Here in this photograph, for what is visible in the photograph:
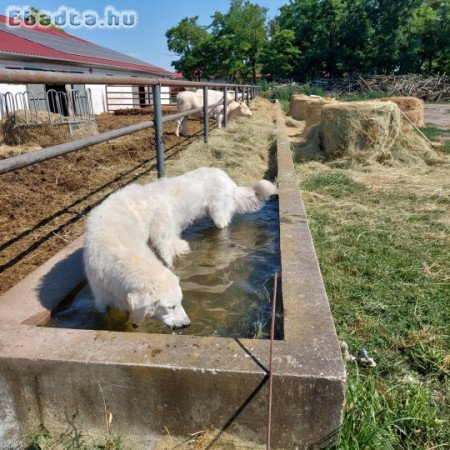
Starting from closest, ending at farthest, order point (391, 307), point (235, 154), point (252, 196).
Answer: point (391, 307), point (252, 196), point (235, 154)

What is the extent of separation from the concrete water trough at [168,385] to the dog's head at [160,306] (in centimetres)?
39

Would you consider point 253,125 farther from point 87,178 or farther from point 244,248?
point 244,248

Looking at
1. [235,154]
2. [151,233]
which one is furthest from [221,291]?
[235,154]

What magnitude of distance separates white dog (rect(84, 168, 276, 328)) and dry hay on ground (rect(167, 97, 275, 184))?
1420 millimetres

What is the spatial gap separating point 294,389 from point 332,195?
418 centimetres

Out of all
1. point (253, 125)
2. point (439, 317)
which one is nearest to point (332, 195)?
point (439, 317)

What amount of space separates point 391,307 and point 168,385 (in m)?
1.70

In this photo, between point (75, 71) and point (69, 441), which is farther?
point (75, 71)

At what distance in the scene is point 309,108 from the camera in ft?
45.9

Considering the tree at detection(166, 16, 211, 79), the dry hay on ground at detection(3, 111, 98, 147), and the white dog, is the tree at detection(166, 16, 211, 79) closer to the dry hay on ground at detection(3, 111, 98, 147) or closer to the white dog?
the dry hay on ground at detection(3, 111, 98, 147)

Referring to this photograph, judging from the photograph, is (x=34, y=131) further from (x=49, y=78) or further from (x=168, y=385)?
(x=168, y=385)

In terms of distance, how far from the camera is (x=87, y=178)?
219 inches

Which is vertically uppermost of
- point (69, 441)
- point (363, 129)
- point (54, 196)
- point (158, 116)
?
point (158, 116)

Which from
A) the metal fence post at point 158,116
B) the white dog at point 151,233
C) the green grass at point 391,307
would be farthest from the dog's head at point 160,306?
the metal fence post at point 158,116
